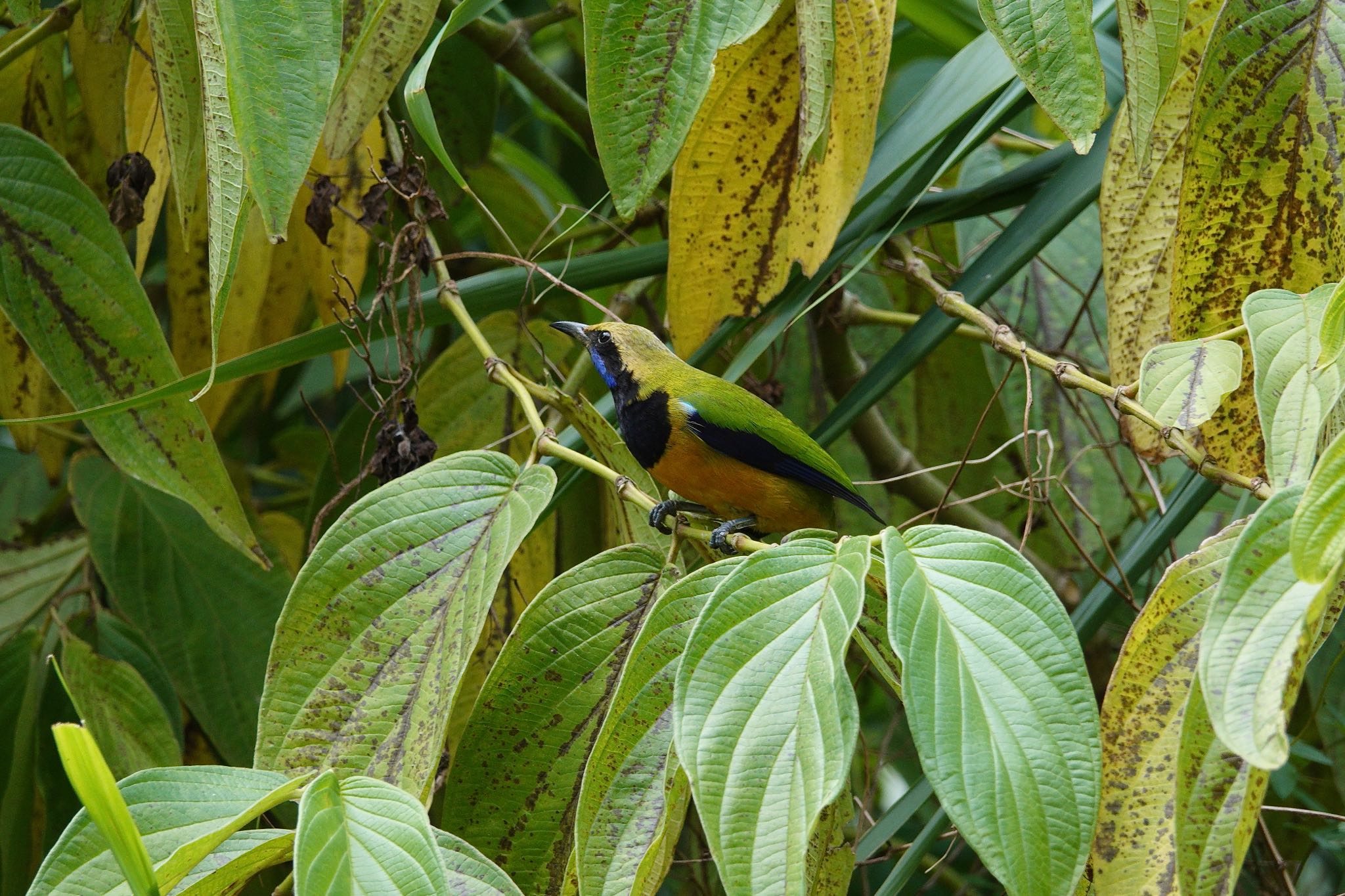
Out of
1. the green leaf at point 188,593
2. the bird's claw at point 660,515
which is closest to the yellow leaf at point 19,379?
the green leaf at point 188,593

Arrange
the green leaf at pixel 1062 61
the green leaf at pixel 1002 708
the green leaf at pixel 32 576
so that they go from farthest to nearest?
the green leaf at pixel 32 576 → the green leaf at pixel 1062 61 → the green leaf at pixel 1002 708

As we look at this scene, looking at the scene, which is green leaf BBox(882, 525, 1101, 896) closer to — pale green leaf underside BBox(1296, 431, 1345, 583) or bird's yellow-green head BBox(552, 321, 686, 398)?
pale green leaf underside BBox(1296, 431, 1345, 583)

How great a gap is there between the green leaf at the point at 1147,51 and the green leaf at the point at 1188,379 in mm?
195

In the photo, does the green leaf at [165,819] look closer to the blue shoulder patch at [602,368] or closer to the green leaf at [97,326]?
the green leaf at [97,326]

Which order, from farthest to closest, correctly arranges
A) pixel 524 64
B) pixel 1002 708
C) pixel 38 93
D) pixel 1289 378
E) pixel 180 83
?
pixel 524 64
pixel 38 93
pixel 180 83
pixel 1289 378
pixel 1002 708

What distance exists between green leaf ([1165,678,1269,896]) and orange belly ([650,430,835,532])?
1314mm

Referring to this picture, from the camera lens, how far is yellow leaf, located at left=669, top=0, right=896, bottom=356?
162 cm

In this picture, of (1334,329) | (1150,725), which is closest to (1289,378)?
(1334,329)

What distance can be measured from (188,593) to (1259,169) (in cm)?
191

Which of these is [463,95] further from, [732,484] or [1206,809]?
[1206,809]

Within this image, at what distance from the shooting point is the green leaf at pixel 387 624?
117 centimetres

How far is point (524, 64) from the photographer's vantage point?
252 centimetres

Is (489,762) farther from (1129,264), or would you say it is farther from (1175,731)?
(1129,264)

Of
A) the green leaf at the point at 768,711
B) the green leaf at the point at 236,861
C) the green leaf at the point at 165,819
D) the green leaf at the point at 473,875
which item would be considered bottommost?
the green leaf at the point at 473,875
